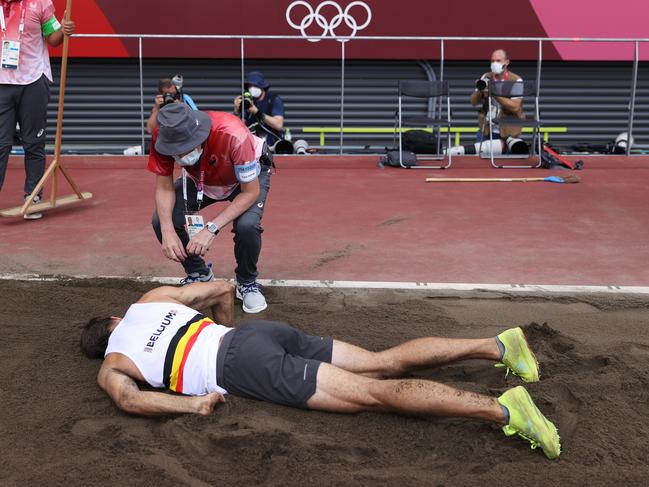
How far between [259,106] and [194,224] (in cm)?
677

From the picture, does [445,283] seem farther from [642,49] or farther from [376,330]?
[642,49]

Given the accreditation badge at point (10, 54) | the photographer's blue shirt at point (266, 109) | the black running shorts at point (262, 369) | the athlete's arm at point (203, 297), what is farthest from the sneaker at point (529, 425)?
the photographer's blue shirt at point (266, 109)

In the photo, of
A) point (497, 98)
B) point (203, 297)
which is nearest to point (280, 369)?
point (203, 297)

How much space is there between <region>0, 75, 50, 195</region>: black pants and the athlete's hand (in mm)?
5335

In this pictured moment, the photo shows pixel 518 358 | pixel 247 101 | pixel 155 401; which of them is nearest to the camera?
pixel 155 401

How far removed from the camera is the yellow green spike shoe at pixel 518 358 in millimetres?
4219

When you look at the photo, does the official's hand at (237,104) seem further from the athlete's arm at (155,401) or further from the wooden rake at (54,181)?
the athlete's arm at (155,401)

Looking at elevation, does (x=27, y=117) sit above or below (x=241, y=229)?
above

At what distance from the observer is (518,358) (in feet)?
13.9

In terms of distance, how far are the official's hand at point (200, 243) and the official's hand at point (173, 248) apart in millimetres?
78

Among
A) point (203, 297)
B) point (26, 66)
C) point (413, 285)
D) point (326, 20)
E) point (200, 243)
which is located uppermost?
point (326, 20)

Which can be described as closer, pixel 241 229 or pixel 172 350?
pixel 172 350

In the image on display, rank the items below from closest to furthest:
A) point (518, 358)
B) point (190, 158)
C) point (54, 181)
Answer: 1. point (518, 358)
2. point (190, 158)
3. point (54, 181)

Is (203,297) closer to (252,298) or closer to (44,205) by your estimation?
(252,298)
